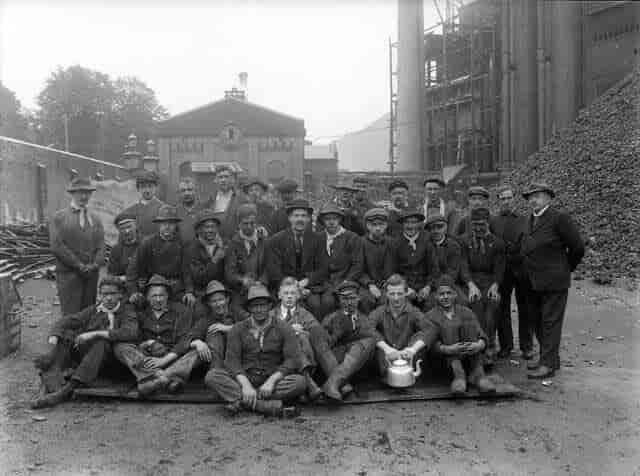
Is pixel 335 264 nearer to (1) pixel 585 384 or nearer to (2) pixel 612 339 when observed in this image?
(1) pixel 585 384

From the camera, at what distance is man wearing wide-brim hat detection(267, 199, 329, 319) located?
6.64m

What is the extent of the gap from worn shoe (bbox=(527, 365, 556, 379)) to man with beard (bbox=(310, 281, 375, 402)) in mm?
1918

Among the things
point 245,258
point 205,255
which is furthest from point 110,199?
point 245,258

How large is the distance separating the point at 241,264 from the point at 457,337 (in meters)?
2.50

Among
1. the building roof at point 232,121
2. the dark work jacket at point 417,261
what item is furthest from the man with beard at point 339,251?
the building roof at point 232,121

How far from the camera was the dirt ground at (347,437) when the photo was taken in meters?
4.21

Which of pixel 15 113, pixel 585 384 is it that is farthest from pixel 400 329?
pixel 15 113

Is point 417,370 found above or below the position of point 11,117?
below

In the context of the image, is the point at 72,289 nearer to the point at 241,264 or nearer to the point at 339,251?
the point at 241,264

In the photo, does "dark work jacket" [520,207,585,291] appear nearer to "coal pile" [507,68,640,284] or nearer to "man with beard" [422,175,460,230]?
"man with beard" [422,175,460,230]

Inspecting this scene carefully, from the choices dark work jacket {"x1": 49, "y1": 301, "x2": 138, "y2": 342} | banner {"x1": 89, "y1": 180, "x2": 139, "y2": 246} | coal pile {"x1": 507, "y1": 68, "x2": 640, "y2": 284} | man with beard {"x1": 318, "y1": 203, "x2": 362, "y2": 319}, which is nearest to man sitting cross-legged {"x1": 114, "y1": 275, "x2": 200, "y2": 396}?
dark work jacket {"x1": 49, "y1": 301, "x2": 138, "y2": 342}

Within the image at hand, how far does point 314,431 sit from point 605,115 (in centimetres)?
1775

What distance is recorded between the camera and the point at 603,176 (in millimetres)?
15711

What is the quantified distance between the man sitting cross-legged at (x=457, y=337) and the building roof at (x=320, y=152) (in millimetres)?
39542
